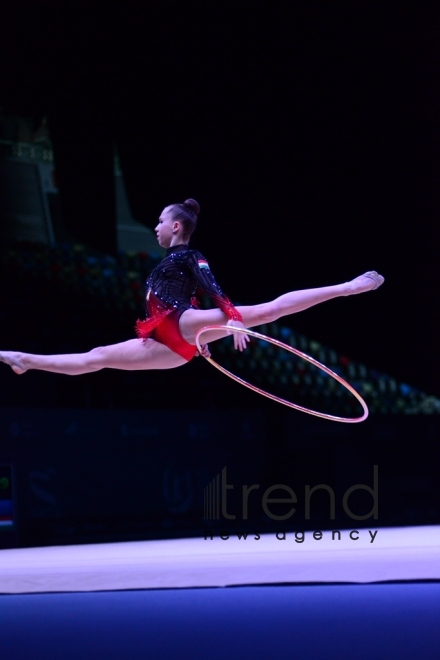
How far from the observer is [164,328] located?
14.3ft

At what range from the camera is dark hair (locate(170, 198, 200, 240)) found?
4.49 m

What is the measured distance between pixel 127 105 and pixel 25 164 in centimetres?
107

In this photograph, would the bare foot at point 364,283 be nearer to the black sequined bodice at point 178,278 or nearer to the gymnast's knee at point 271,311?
the gymnast's knee at point 271,311

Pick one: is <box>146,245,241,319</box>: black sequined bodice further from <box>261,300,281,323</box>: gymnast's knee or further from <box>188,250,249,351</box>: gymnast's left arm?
<box>261,300,281,323</box>: gymnast's knee

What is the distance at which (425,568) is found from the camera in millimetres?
3922

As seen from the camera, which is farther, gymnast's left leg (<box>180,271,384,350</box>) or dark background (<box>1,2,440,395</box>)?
dark background (<box>1,2,440,395</box>)

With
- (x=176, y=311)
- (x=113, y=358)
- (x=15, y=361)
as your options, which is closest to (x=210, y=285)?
(x=176, y=311)

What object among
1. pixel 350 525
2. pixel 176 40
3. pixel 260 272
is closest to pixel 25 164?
pixel 176 40

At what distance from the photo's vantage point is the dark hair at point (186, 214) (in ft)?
14.7

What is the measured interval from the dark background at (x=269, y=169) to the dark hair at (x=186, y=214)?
7.42 feet

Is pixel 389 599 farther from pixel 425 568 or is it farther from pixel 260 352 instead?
pixel 260 352

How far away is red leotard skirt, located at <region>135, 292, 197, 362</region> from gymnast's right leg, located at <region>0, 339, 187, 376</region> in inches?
1.3

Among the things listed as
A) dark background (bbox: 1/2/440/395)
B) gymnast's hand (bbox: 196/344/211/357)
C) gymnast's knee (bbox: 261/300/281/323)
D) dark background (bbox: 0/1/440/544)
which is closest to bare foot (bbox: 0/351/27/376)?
gymnast's hand (bbox: 196/344/211/357)

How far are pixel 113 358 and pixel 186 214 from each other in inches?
33.2
